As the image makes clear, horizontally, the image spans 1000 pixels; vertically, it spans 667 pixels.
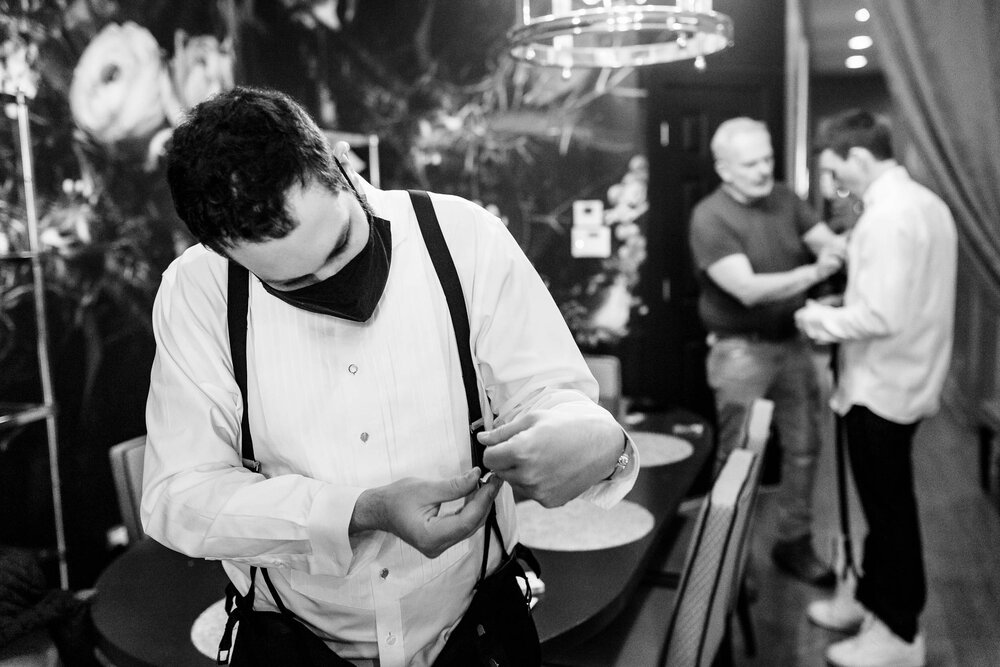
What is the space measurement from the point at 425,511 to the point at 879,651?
2.27 m

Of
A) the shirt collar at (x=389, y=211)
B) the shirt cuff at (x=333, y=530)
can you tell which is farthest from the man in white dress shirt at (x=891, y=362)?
the shirt cuff at (x=333, y=530)

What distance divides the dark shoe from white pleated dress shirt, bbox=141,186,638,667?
268 centimetres

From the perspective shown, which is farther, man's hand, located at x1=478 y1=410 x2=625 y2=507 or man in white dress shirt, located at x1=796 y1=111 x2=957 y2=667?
man in white dress shirt, located at x1=796 y1=111 x2=957 y2=667

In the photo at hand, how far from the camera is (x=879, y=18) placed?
266 centimetres

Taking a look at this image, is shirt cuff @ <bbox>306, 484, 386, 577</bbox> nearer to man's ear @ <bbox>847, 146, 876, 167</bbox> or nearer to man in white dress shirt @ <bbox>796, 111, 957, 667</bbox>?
man in white dress shirt @ <bbox>796, 111, 957, 667</bbox>

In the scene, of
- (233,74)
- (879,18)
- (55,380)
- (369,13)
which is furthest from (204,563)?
(369,13)

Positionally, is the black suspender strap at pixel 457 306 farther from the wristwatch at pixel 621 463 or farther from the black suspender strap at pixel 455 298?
the wristwatch at pixel 621 463

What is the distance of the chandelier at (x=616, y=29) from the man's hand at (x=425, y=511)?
170 centimetres

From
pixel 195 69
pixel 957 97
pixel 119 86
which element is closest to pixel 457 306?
pixel 957 97

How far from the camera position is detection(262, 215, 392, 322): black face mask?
37.6 inches

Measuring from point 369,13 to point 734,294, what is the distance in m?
2.82

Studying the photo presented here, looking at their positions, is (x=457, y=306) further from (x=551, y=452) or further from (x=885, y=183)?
(x=885, y=183)

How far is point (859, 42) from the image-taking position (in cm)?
772

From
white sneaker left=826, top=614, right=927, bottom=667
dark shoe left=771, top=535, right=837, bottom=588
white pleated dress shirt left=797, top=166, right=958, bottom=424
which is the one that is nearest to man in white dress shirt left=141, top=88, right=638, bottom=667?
white pleated dress shirt left=797, top=166, right=958, bottom=424
